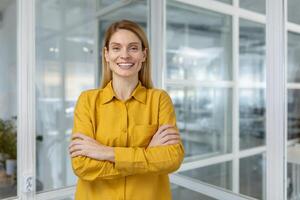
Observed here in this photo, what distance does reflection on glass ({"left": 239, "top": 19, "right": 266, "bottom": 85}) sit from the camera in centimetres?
356

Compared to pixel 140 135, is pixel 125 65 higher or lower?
higher

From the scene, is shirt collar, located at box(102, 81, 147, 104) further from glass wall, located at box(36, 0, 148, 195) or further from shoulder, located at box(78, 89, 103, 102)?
glass wall, located at box(36, 0, 148, 195)

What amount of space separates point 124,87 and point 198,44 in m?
2.19

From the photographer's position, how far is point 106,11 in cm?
261

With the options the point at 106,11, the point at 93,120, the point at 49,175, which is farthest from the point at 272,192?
the point at 106,11

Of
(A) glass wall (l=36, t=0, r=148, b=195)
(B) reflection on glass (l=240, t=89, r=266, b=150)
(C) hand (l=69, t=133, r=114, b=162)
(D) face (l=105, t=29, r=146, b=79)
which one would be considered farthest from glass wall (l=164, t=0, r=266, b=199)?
(C) hand (l=69, t=133, r=114, b=162)

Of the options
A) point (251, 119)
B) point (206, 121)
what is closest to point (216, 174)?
point (206, 121)

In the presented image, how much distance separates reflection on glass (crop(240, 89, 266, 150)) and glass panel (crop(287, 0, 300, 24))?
1.58m

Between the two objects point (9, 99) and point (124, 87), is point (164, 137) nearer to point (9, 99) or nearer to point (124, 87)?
point (124, 87)

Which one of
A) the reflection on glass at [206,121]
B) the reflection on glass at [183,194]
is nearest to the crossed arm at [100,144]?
the reflection on glass at [183,194]

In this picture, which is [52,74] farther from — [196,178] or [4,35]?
[196,178]

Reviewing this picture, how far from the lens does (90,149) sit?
1250 mm

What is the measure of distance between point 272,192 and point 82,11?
1.99 meters

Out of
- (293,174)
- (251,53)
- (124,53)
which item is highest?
(251,53)
